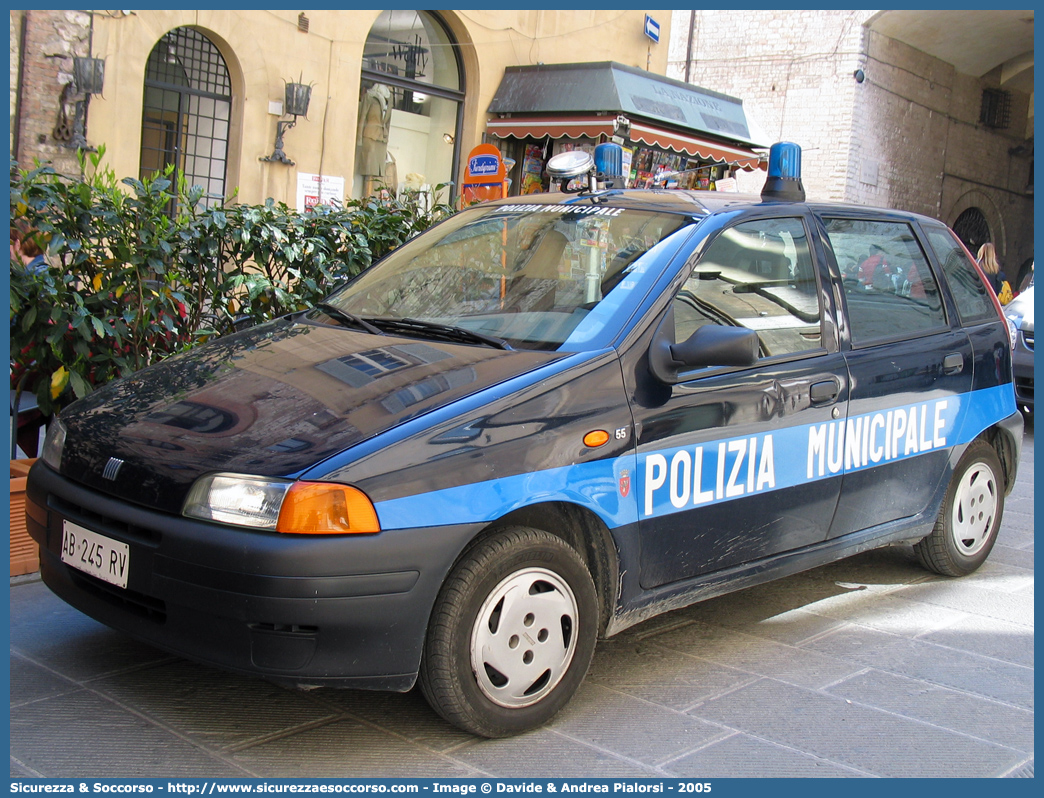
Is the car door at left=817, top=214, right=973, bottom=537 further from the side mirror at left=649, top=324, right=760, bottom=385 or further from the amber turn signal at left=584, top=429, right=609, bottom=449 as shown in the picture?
the amber turn signal at left=584, top=429, right=609, bottom=449

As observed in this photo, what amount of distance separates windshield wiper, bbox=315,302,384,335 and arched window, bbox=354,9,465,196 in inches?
326

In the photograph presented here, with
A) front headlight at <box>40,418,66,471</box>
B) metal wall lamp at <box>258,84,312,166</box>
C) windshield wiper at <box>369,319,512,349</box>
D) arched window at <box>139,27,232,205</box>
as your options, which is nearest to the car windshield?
windshield wiper at <box>369,319,512,349</box>

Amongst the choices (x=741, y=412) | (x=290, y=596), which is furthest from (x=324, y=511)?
(x=741, y=412)

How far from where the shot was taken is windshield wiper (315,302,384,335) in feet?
12.8

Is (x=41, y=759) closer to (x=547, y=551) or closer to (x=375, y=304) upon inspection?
(x=547, y=551)

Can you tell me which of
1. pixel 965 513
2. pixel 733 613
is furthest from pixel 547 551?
pixel 965 513

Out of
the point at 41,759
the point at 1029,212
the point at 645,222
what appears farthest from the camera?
the point at 1029,212

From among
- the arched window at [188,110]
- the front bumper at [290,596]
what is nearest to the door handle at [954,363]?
the front bumper at [290,596]

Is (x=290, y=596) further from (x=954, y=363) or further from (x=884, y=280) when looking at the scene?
(x=954, y=363)

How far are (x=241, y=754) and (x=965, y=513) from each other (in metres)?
3.62

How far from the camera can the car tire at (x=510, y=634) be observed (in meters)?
3.07

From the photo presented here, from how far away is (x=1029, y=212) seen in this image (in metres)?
26.7

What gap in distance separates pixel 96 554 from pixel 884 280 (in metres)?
3.33

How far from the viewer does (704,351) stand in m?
3.47
